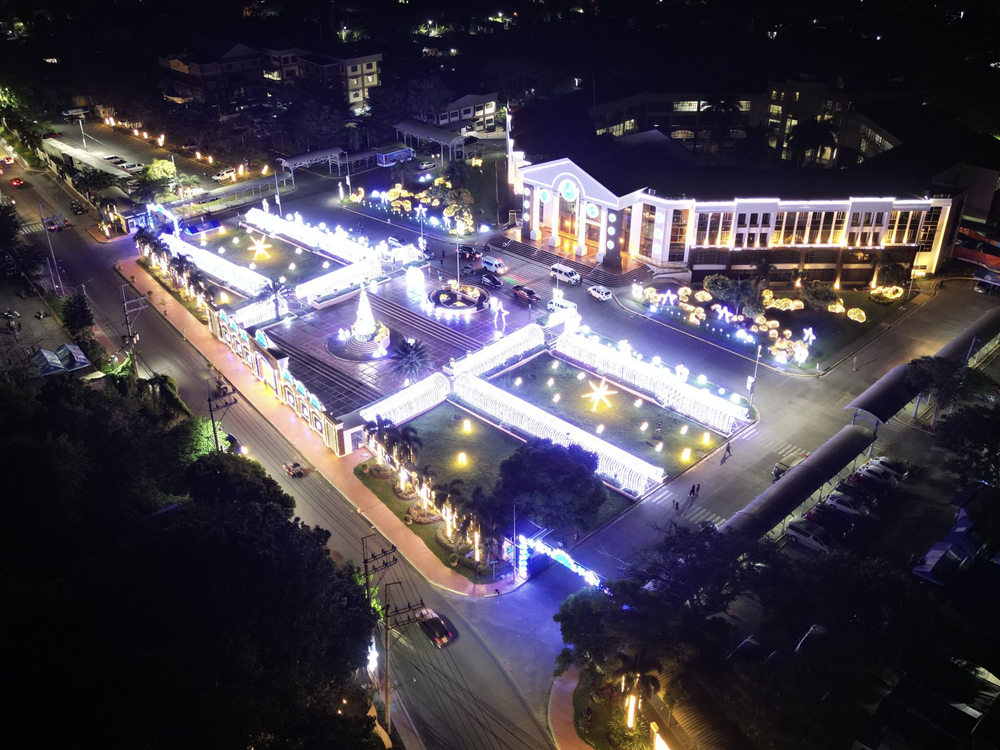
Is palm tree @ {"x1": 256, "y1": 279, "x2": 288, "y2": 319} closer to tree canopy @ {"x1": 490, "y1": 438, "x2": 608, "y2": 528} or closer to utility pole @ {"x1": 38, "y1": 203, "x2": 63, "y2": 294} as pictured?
utility pole @ {"x1": 38, "y1": 203, "x2": 63, "y2": 294}

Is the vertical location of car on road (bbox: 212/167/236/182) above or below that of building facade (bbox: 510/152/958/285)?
below

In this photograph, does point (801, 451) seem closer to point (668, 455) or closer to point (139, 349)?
point (668, 455)

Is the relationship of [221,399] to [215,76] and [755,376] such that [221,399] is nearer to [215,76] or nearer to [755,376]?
[755,376]

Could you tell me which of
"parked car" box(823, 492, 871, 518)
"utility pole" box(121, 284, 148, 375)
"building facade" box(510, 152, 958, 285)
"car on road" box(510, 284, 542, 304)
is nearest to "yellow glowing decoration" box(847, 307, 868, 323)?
"building facade" box(510, 152, 958, 285)

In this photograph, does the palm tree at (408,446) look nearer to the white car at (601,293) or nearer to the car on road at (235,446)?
the car on road at (235,446)

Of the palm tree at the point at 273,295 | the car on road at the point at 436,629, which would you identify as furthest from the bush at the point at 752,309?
the palm tree at the point at 273,295

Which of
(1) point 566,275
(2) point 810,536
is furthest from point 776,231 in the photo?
(2) point 810,536

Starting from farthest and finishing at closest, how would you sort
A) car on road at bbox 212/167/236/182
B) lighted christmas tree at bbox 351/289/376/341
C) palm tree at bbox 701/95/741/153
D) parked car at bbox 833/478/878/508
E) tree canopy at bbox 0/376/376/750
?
car on road at bbox 212/167/236/182, palm tree at bbox 701/95/741/153, lighted christmas tree at bbox 351/289/376/341, parked car at bbox 833/478/878/508, tree canopy at bbox 0/376/376/750
